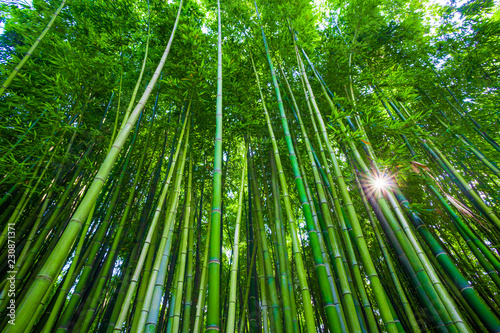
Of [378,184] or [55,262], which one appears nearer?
[55,262]

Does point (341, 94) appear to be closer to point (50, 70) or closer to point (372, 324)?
point (372, 324)

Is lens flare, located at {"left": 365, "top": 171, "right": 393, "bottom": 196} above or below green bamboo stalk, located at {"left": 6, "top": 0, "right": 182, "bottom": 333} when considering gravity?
above

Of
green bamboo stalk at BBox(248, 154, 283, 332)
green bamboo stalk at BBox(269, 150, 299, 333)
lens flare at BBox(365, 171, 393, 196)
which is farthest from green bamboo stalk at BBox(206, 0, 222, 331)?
lens flare at BBox(365, 171, 393, 196)

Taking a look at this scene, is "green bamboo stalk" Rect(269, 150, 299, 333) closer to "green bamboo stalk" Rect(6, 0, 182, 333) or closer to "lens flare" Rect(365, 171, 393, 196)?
"lens flare" Rect(365, 171, 393, 196)

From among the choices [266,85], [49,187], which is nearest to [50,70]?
[49,187]

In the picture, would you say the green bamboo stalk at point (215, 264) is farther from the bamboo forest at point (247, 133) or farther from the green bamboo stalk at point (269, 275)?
the green bamboo stalk at point (269, 275)

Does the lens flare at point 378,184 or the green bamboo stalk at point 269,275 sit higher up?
the lens flare at point 378,184

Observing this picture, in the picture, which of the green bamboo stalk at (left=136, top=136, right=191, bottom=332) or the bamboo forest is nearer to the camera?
the green bamboo stalk at (left=136, top=136, right=191, bottom=332)

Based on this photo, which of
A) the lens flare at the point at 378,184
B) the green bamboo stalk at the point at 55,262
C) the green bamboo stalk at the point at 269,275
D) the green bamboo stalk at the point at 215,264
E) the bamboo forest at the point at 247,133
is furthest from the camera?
the bamboo forest at the point at 247,133

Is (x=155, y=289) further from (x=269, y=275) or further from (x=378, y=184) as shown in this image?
(x=378, y=184)

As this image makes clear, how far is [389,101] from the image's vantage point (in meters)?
2.68

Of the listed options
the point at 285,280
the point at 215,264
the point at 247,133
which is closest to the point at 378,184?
the point at 285,280

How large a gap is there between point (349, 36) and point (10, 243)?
13.2 feet

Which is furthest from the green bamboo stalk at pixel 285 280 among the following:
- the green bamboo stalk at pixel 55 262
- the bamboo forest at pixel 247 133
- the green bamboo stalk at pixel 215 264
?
the green bamboo stalk at pixel 55 262
